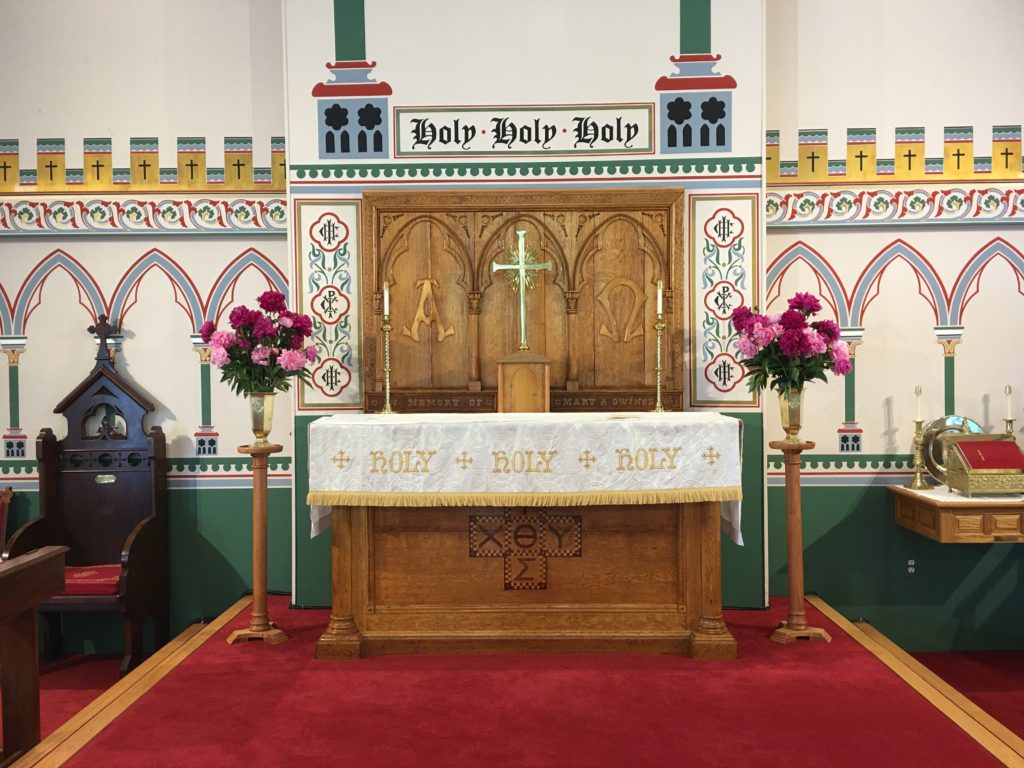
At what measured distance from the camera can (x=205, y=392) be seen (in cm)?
593

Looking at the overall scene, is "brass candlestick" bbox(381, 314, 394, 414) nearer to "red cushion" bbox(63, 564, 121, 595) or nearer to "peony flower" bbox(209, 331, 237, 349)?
"peony flower" bbox(209, 331, 237, 349)

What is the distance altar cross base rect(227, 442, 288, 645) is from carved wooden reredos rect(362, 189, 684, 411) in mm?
906

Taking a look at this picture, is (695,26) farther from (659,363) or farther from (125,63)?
(125,63)

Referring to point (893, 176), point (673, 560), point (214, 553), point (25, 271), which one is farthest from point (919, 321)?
point (25, 271)

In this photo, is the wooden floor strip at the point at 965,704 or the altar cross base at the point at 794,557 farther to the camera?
the altar cross base at the point at 794,557

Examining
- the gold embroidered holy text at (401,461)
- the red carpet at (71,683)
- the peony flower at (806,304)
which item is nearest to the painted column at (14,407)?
the red carpet at (71,683)

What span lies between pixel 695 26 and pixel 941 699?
4.18 m

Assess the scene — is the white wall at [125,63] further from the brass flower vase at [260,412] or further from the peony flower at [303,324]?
the brass flower vase at [260,412]

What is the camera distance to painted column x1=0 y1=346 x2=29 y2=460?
5918mm

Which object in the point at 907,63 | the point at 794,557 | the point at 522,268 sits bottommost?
the point at 794,557

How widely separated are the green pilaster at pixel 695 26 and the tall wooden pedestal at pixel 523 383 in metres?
2.29

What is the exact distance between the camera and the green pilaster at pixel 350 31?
17.9 feet

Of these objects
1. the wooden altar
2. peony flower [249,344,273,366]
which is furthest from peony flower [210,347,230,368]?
the wooden altar

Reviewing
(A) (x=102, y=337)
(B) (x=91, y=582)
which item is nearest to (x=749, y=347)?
(B) (x=91, y=582)
